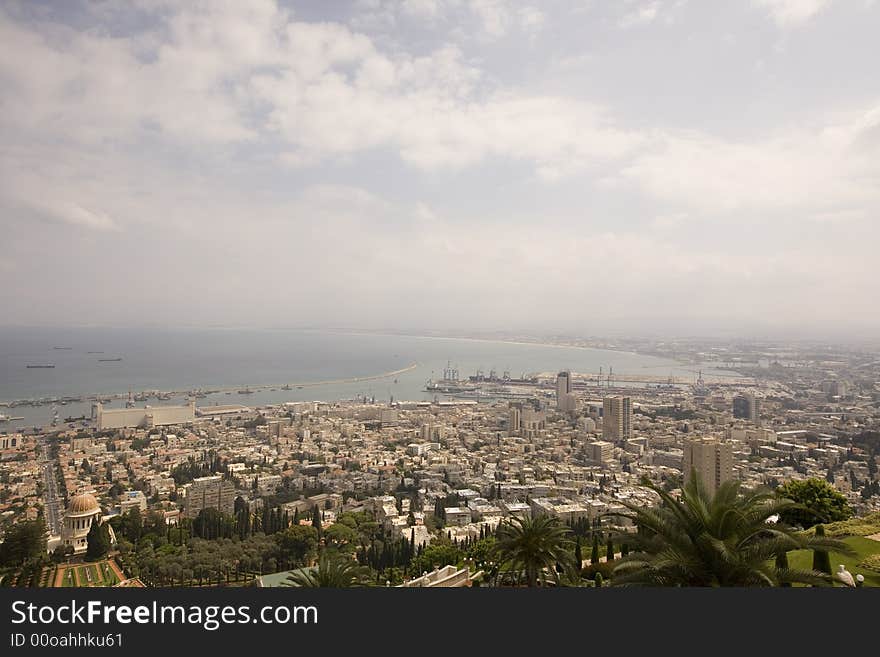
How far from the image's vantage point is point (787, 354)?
17.3 metres

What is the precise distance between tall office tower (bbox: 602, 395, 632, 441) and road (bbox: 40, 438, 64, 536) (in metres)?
14.0

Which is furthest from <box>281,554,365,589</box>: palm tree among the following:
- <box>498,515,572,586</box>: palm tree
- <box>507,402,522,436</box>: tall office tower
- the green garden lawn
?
<box>507,402,522,436</box>: tall office tower

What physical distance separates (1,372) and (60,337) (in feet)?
11.0

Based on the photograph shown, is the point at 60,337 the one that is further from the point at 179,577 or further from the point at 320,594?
the point at 320,594

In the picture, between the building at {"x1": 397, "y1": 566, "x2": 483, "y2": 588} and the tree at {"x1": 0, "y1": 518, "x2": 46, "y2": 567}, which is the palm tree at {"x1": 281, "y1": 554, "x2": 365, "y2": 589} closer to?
the building at {"x1": 397, "y1": 566, "x2": 483, "y2": 588}

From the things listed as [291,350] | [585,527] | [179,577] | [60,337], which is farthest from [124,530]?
[291,350]

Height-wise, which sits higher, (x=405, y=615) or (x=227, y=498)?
(x=405, y=615)

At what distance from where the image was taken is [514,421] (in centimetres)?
1773

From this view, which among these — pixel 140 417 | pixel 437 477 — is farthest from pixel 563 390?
pixel 140 417

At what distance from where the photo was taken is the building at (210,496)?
9457 mm

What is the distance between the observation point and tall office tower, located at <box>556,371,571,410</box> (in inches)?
776

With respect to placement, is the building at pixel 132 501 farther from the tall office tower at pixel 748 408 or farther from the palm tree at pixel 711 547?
the tall office tower at pixel 748 408

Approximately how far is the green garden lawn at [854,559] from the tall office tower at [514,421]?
41.3ft

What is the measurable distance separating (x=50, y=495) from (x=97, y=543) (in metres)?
3.49
